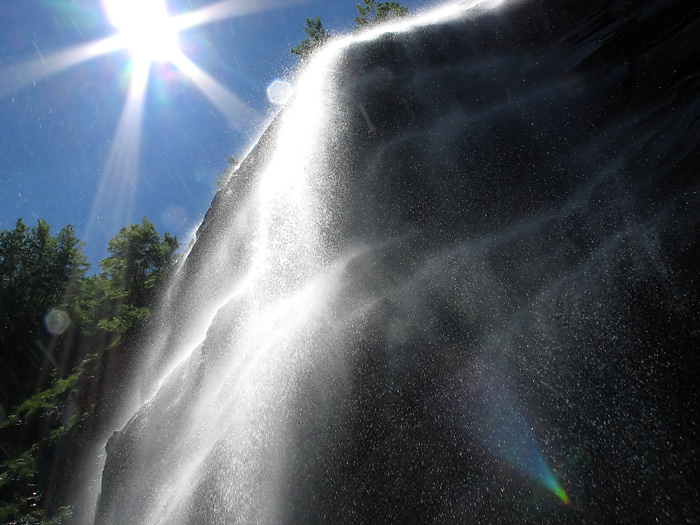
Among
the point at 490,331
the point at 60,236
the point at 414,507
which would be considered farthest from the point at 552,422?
the point at 60,236

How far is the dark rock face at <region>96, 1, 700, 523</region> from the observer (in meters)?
4.57

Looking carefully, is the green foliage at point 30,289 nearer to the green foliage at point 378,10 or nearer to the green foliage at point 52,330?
the green foliage at point 52,330

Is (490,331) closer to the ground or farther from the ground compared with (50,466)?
closer to the ground

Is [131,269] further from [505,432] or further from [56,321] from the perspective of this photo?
[505,432]

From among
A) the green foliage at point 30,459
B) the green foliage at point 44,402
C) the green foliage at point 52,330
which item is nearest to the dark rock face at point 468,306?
the green foliage at point 30,459

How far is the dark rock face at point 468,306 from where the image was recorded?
4.57 metres

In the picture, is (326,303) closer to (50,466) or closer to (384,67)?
(384,67)

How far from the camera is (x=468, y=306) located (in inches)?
243

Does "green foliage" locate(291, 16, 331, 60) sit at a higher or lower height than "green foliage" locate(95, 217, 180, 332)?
higher

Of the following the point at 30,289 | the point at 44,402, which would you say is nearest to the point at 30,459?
the point at 44,402

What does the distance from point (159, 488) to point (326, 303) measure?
452 cm

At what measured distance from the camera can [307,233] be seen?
8.33 m

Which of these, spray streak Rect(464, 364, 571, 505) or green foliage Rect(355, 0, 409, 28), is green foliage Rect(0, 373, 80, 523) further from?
green foliage Rect(355, 0, 409, 28)

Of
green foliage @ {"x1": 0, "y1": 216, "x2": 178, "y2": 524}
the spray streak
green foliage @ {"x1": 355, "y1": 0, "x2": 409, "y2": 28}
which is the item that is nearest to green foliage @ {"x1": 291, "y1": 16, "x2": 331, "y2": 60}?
green foliage @ {"x1": 355, "y1": 0, "x2": 409, "y2": 28}
